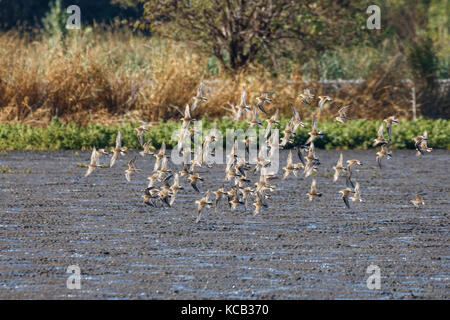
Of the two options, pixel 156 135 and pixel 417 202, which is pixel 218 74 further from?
pixel 417 202

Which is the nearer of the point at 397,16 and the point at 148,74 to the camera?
the point at 148,74

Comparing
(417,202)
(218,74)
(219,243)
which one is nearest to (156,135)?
(218,74)

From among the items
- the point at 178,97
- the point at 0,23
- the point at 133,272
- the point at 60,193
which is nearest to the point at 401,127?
the point at 178,97

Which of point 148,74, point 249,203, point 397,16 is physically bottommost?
point 249,203

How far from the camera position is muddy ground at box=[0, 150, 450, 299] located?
6910mm

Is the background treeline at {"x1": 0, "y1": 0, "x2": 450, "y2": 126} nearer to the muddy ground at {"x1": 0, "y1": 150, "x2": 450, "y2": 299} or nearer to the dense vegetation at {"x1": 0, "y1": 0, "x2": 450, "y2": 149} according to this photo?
the dense vegetation at {"x1": 0, "y1": 0, "x2": 450, "y2": 149}

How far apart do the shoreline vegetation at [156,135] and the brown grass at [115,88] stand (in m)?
1.11

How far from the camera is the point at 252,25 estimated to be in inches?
904

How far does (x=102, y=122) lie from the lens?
19797 mm

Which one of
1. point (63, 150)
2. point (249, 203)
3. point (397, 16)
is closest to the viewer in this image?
point (249, 203)

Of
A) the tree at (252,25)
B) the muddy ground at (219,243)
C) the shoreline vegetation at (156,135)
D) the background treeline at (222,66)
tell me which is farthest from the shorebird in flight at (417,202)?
the tree at (252,25)
